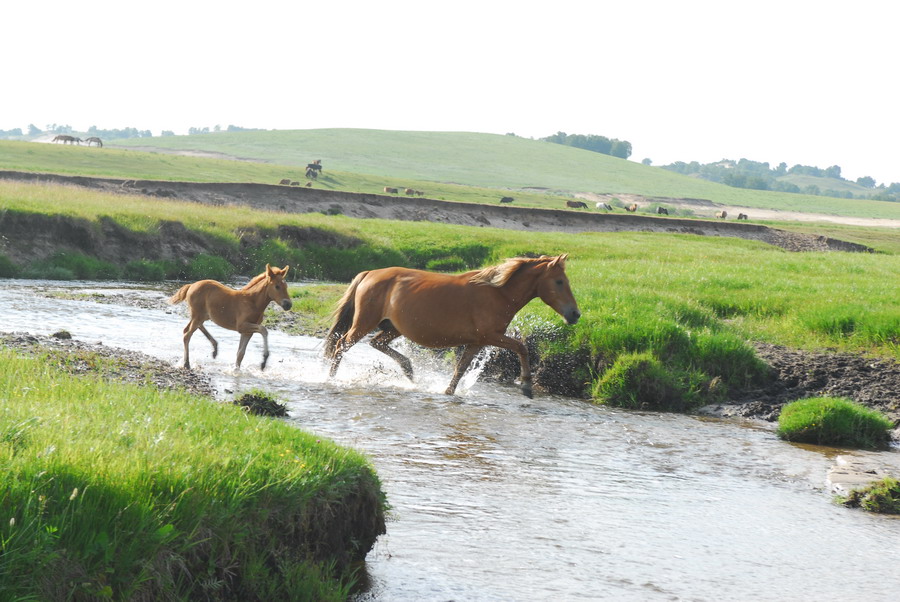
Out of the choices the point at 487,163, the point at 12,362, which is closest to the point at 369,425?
the point at 12,362

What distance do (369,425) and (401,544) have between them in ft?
13.6

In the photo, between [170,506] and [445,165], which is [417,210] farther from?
[445,165]

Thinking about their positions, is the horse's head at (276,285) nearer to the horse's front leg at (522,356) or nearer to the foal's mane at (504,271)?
the foal's mane at (504,271)

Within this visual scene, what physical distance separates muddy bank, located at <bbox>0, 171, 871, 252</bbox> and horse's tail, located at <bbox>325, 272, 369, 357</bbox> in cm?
3704

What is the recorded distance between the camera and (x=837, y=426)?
481 inches

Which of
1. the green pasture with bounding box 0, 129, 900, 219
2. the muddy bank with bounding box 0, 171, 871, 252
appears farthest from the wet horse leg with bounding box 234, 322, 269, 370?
the green pasture with bounding box 0, 129, 900, 219

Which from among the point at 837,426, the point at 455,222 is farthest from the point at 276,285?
the point at 455,222

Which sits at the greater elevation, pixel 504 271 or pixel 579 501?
pixel 504 271

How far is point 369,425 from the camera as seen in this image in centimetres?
1121

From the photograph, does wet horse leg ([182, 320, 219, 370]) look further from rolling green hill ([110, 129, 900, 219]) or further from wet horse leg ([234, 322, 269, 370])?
rolling green hill ([110, 129, 900, 219])

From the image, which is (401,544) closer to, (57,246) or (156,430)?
(156,430)

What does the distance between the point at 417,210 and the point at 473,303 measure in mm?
47226

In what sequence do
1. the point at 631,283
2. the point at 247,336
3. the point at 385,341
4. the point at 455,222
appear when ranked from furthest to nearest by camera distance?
the point at 455,222 < the point at 631,283 < the point at 385,341 < the point at 247,336

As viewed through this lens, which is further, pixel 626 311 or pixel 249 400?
pixel 626 311
